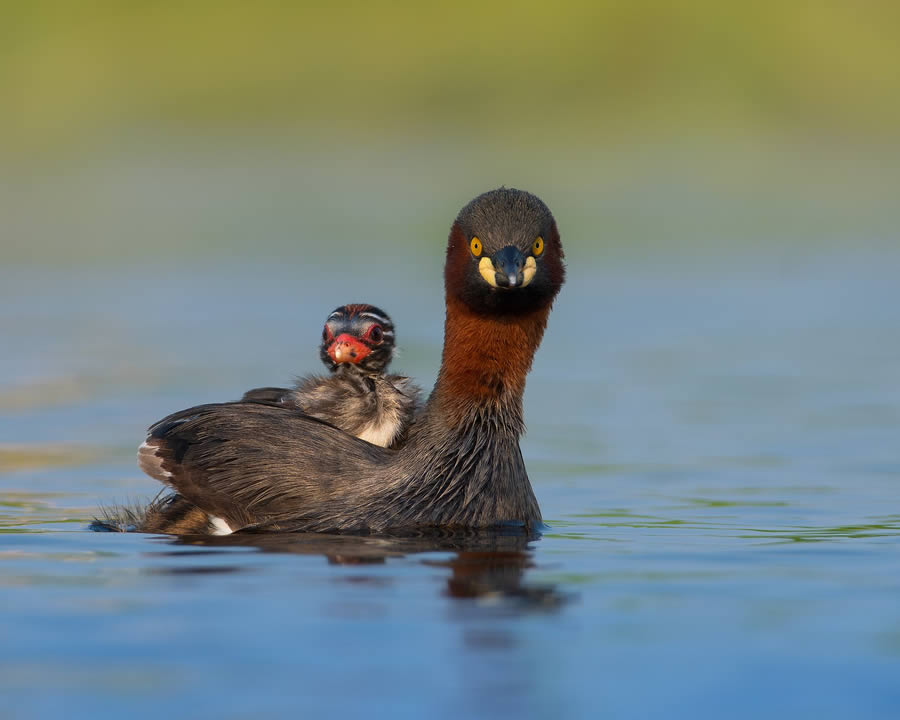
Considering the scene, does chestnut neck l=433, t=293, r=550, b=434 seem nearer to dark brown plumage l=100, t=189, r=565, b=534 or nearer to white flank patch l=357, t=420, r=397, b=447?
dark brown plumage l=100, t=189, r=565, b=534

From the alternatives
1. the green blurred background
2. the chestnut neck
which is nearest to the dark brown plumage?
the chestnut neck

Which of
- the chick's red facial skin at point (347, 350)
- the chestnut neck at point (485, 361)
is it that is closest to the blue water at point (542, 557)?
the chestnut neck at point (485, 361)

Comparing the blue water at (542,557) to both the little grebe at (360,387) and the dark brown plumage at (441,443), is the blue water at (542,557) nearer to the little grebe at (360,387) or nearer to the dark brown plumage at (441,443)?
the dark brown plumage at (441,443)

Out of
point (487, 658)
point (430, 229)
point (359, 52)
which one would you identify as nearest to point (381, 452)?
point (487, 658)

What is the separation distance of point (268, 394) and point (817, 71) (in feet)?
133

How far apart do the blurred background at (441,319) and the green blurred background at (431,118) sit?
5.5 inches

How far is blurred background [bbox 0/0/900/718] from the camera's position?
7836mm

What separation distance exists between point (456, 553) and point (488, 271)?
1816 millimetres

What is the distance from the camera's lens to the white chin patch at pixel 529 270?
1101cm

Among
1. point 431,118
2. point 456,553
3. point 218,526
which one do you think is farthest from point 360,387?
point 431,118

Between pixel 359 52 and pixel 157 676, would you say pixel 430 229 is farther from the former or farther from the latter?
pixel 157 676

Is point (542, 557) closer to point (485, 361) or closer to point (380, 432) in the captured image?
point (485, 361)

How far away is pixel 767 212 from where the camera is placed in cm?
3766

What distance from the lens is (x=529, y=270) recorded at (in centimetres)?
1105
